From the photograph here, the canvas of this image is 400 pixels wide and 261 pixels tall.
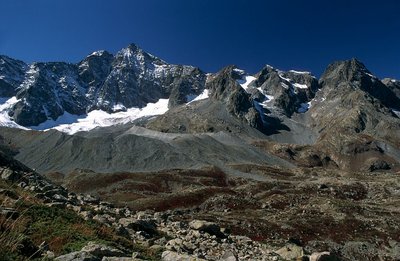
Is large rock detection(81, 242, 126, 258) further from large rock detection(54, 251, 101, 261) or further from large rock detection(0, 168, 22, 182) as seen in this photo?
large rock detection(0, 168, 22, 182)

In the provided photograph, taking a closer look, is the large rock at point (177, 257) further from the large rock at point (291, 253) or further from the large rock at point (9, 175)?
the large rock at point (9, 175)

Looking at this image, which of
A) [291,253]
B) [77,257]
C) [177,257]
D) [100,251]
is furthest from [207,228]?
[77,257]

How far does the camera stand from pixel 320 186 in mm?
128750

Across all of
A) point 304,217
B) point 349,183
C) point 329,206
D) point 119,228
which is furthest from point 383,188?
point 119,228

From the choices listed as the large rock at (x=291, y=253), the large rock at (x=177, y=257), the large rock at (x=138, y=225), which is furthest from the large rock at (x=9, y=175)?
the large rock at (x=291, y=253)


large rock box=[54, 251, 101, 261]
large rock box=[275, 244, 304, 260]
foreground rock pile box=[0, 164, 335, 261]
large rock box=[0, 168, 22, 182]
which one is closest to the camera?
large rock box=[54, 251, 101, 261]

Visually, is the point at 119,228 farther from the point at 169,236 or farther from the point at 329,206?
the point at 329,206

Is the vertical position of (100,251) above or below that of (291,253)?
above

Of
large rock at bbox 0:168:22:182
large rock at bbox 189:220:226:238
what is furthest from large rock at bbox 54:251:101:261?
large rock at bbox 189:220:226:238

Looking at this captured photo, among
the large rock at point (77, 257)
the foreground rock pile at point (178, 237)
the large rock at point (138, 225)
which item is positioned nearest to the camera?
the large rock at point (77, 257)

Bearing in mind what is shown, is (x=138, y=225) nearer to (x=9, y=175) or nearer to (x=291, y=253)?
(x=9, y=175)

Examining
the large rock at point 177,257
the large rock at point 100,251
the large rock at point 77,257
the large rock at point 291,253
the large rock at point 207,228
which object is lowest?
the large rock at point 291,253

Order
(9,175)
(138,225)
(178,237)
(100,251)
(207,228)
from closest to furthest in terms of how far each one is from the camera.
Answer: (100,251)
(138,225)
(9,175)
(178,237)
(207,228)

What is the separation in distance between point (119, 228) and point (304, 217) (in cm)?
5576
